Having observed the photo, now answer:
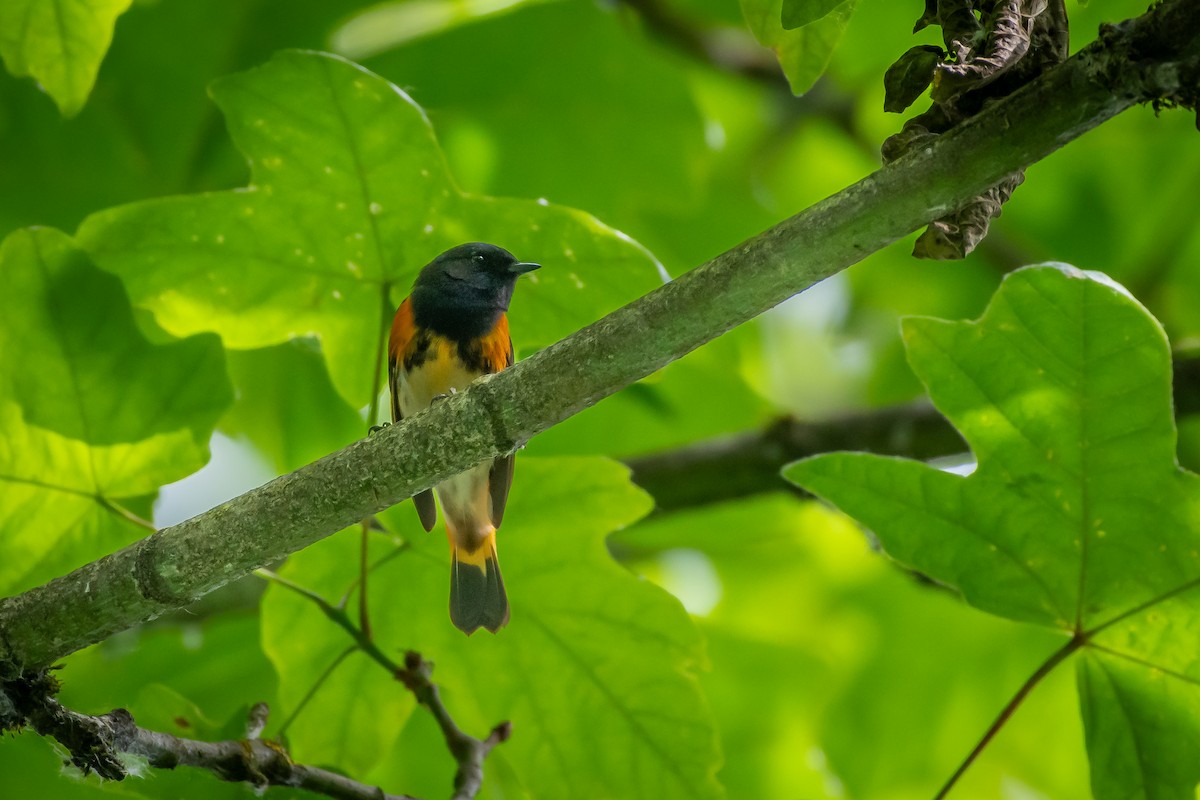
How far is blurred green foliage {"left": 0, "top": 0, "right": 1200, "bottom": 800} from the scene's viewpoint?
7.51 feet

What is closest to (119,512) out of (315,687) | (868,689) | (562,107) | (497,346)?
(315,687)

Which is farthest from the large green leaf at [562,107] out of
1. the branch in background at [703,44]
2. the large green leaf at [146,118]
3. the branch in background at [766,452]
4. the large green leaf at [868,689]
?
the large green leaf at [868,689]

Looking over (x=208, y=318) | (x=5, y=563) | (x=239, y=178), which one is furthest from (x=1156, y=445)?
(x=239, y=178)

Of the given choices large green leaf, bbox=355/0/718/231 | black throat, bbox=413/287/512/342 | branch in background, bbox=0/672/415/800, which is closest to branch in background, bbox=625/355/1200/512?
black throat, bbox=413/287/512/342

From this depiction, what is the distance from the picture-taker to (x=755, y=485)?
336 cm

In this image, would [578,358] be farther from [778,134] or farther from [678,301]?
[778,134]

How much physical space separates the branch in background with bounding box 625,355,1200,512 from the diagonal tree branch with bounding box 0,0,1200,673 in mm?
1650

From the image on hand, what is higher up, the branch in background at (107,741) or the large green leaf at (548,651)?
the branch in background at (107,741)

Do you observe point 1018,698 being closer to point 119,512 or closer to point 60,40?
point 119,512

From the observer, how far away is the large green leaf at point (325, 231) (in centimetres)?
233

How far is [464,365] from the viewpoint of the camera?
3.01 m

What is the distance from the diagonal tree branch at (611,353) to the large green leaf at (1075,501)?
2.02 feet

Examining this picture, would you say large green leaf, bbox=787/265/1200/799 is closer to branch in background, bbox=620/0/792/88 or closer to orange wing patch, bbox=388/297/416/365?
orange wing patch, bbox=388/297/416/365

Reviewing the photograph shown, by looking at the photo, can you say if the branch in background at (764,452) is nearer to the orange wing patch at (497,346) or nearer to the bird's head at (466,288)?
the orange wing patch at (497,346)
